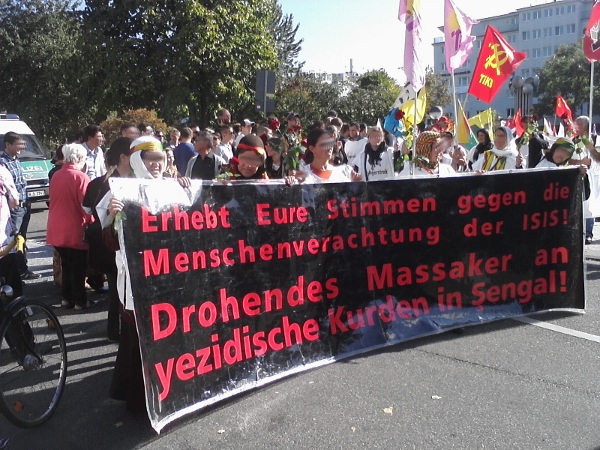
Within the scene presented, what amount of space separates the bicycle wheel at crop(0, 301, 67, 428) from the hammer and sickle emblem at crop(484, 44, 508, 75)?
7918 mm

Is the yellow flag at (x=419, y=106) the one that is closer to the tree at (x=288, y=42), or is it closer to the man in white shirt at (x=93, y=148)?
the man in white shirt at (x=93, y=148)

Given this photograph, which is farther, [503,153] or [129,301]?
[503,153]

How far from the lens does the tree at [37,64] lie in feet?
105

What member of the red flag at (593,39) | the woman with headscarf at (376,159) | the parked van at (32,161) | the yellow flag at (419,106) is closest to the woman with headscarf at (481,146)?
the yellow flag at (419,106)

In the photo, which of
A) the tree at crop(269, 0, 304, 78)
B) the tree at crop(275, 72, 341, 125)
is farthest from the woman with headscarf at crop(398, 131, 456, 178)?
the tree at crop(269, 0, 304, 78)

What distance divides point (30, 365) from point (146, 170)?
148 cm

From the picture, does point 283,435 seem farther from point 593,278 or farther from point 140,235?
point 593,278

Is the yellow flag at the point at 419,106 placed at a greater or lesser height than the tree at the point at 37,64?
lesser

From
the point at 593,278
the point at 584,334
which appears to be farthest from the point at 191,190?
the point at 593,278

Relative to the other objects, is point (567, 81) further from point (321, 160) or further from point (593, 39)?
point (321, 160)

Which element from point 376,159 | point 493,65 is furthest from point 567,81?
point 376,159

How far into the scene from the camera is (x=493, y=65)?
9.69 m

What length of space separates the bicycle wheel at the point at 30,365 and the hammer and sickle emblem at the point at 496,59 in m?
7.92

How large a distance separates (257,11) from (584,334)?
80.5 ft
